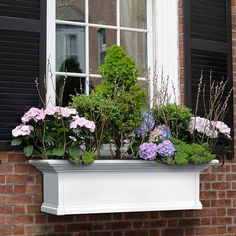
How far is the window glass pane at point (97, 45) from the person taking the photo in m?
4.71

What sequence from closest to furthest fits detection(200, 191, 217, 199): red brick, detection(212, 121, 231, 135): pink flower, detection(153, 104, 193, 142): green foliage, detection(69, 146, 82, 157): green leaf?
detection(69, 146, 82, 157): green leaf
detection(153, 104, 193, 142): green foliage
detection(212, 121, 231, 135): pink flower
detection(200, 191, 217, 199): red brick

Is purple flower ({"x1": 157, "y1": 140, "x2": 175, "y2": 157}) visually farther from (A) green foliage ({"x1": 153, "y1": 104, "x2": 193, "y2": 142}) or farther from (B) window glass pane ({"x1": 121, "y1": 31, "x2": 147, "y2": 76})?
(B) window glass pane ({"x1": 121, "y1": 31, "x2": 147, "y2": 76})

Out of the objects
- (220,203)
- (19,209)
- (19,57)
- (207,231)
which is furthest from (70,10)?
(207,231)

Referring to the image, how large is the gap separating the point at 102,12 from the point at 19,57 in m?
0.95

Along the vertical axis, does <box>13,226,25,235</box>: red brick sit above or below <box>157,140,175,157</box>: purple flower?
below

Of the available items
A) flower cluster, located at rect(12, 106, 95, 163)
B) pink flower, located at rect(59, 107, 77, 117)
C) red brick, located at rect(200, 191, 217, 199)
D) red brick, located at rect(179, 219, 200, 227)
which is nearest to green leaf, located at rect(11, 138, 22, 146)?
flower cluster, located at rect(12, 106, 95, 163)

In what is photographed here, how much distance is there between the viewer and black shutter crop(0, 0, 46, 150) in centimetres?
409

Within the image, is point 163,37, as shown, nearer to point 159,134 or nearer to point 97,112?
point 159,134

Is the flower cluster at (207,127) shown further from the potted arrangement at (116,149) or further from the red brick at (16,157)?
the red brick at (16,157)

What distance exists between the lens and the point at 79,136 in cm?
397

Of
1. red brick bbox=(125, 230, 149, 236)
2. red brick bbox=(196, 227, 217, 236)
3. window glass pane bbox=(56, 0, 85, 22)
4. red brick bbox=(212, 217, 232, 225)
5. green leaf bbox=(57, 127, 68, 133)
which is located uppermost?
window glass pane bbox=(56, 0, 85, 22)

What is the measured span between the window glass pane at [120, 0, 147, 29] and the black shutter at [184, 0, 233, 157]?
14.2 inches

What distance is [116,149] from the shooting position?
4266mm

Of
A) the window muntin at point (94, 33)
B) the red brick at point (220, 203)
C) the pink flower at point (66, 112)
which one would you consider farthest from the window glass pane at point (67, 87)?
the red brick at point (220, 203)
